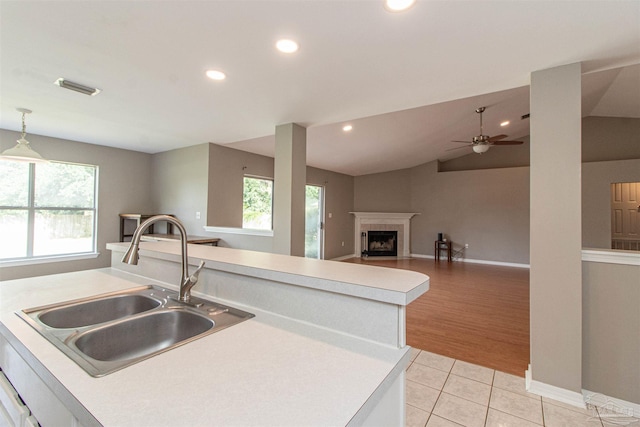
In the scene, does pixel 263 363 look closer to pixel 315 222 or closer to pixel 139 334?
pixel 139 334

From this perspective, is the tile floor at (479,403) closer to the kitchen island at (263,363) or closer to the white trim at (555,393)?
the white trim at (555,393)

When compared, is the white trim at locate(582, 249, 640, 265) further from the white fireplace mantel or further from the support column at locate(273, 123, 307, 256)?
the white fireplace mantel

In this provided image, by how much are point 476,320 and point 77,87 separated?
15.6 feet

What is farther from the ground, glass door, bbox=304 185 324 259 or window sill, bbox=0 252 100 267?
glass door, bbox=304 185 324 259

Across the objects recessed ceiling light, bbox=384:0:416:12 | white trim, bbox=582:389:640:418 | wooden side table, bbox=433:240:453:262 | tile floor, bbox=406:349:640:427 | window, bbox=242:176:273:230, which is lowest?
tile floor, bbox=406:349:640:427

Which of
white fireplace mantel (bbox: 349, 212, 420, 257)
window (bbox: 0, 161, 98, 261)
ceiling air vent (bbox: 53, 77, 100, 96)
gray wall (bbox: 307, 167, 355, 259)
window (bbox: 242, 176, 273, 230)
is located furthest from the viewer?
white fireplace mantel (bbox: 349, 212, 420, 257)

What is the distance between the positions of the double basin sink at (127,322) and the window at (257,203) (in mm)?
3634

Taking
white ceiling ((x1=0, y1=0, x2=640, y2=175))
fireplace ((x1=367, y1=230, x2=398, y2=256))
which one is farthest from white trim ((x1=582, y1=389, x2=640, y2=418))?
fireplace ((x1=367, y1=230, x2=398, y2=256))

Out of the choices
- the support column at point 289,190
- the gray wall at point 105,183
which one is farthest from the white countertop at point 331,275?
the gray wall at point 105,183

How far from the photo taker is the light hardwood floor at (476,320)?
8.62 ft

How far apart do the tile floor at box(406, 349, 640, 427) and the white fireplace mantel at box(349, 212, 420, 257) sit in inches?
225

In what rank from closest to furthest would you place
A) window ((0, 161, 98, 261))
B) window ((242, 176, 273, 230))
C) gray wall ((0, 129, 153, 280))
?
window ((0, 161, 98, 261)) → gray wall ((0, 129, 153, 280)) → window ((242, 176, 273, 230))

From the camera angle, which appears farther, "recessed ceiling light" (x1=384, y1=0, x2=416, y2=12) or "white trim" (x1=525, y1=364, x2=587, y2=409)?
"white trim" (x1=525, y1=364, x2=587, y2=409)

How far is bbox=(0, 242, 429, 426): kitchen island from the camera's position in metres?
0.64
